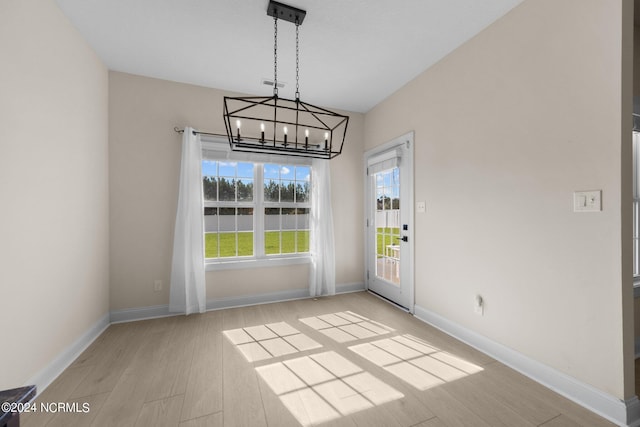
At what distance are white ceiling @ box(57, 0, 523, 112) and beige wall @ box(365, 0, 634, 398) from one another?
0.38 metres

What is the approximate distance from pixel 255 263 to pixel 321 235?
1.02 metres

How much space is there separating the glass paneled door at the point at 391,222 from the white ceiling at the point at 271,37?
1.02m

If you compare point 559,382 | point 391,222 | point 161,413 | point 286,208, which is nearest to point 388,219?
point 391,222

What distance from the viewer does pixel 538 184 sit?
6.48 feet

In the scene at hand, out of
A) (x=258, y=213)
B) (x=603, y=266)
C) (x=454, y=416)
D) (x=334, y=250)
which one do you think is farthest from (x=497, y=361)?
(x=258, y=213)

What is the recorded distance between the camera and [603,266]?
5.39ft

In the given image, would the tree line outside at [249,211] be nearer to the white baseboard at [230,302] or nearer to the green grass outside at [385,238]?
the white baseboard at [230,302]

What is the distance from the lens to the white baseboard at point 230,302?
3.09m

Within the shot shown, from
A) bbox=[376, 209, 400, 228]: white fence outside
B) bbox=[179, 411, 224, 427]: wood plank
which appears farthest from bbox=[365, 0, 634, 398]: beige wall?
bbox=[179, 411, 224, 427]: wood plank

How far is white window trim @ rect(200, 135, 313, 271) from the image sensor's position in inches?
135

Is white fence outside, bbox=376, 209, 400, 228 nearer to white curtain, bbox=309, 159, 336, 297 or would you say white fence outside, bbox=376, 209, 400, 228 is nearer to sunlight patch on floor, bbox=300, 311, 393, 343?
white curtain, bbox=309, 159, 336, 297

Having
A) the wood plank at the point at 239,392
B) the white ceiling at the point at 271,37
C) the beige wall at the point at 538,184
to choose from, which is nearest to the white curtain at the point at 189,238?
the white ceiling at the point at 271,37

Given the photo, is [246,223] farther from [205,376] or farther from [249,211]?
[205,376]

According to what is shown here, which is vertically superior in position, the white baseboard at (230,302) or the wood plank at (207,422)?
the white baseboard at (230,302)
